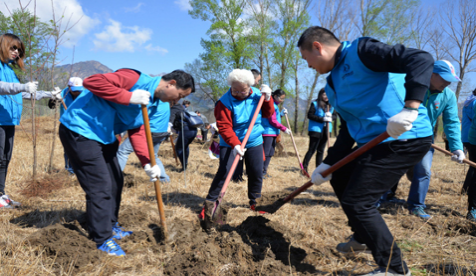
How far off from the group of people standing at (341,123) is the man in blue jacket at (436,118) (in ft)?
0.04

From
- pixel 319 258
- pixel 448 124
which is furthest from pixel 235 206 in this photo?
pixel 448 124

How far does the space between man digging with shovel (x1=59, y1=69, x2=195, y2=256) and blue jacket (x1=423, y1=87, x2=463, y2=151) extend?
3.08 metres

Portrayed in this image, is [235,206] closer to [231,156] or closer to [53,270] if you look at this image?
[231,156]

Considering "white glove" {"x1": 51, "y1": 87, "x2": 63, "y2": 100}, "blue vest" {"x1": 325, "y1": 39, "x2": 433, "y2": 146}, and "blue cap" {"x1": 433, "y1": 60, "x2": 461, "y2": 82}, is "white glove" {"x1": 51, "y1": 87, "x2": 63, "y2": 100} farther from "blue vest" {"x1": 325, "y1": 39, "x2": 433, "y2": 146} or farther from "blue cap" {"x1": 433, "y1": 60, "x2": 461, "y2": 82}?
"blue cap" {"x1": 433, "y1": 60, "x2": 461, "y2": 82}

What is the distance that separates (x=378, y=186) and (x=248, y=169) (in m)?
2.07

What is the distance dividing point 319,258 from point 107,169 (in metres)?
2.15

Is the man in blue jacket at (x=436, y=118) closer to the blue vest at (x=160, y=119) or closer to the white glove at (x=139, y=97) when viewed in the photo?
the white glove at (x=139, y=97)

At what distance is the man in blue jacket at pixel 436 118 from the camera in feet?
11.3

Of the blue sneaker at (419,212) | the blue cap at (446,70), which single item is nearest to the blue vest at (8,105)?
the blue cap at (446,70)

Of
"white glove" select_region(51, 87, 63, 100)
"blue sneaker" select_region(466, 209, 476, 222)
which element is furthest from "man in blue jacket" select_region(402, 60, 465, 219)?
"white glove" select_region(51, 87, 63, 100)

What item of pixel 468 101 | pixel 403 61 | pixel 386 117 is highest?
pixel 468 101

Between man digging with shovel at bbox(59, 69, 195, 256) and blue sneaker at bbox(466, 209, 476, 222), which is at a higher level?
man digging with shovel at bbox(59, 69, 195, 256)

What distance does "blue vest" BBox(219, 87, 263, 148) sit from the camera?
3.68m

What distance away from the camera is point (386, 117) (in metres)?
1.97
